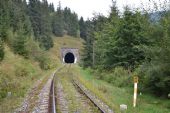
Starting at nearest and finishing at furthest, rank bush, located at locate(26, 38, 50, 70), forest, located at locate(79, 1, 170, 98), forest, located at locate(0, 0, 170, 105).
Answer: forest, located at locate(79, 1, 170, 98), forest, located at locate(0, 0, 170, 105), bush, located at locate(26, 38, 50, 70)

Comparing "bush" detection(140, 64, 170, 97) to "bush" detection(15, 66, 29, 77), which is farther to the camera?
"bush" detection(15, 66, 29, 77)

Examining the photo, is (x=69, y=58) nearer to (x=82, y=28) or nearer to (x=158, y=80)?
(x=82, y=28)

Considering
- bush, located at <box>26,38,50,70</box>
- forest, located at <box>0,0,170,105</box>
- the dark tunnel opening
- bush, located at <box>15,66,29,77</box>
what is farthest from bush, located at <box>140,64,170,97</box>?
the dark tunnel opening

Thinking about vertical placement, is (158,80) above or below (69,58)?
below

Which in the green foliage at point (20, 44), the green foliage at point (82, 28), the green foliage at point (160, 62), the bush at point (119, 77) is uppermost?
the green foliage at point (82, 28)

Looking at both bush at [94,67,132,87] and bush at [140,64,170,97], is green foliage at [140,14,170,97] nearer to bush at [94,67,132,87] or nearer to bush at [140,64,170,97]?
bush at [140,64,170,97]

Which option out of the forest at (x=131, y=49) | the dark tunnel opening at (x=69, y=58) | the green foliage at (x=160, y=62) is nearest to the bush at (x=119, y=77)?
the forest at (x=131, y=49)

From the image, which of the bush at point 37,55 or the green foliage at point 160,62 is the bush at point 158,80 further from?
the bush at point 37,55

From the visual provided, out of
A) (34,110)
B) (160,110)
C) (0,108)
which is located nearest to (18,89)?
(0,108)

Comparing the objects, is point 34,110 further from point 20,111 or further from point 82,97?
point 82,97

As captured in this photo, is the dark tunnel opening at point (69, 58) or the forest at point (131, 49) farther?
the dark tunnel opening at point (69, 58)

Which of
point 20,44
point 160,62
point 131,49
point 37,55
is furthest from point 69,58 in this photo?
point 160,62

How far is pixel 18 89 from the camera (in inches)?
900

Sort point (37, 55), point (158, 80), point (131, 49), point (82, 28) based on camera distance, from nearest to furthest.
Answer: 1. point (158, 80)
2. point (131, 49)
3. point (37, 55)
4. point (82, 28)
